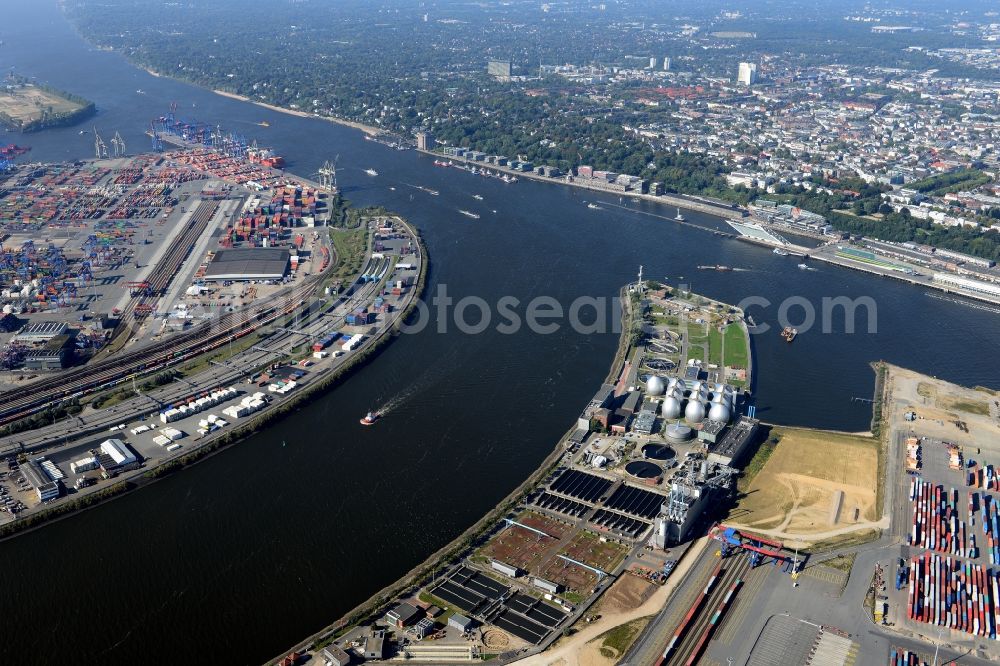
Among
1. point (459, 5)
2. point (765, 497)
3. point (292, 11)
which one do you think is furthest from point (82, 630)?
point (459, 5)

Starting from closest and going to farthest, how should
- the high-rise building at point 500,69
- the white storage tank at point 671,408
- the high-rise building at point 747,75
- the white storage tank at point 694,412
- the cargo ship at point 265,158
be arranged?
1. the white storage tank at point 694,412
2. the white storage tank at point 671,408
3. the cargo ship at point 265,158
4. the high-rise building at point 747,75
5. the high-rise building at point 500,69

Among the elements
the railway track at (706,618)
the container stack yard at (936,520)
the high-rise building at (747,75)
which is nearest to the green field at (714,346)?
the container stack yard at (936,520)

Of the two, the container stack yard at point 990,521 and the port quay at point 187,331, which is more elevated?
the port quay at point 187,331

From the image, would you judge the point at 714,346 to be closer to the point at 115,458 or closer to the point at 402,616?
the point at 402,616

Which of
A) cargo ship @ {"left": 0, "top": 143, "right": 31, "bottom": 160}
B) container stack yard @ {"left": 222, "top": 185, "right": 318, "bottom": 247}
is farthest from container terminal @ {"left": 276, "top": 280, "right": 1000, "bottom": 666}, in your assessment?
cargo ship @ {"left": 0, "top": 143, "right": 31, "bottom": 160}

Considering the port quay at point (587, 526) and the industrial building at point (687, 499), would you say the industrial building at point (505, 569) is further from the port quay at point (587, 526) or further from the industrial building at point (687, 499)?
the industrial building at point (687, 499)

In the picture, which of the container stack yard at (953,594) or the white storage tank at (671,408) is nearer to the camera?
the container stack yard at (953,594)

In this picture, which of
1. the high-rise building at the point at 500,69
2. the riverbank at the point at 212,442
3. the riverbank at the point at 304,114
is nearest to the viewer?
the riverbank at the point at 212,442
